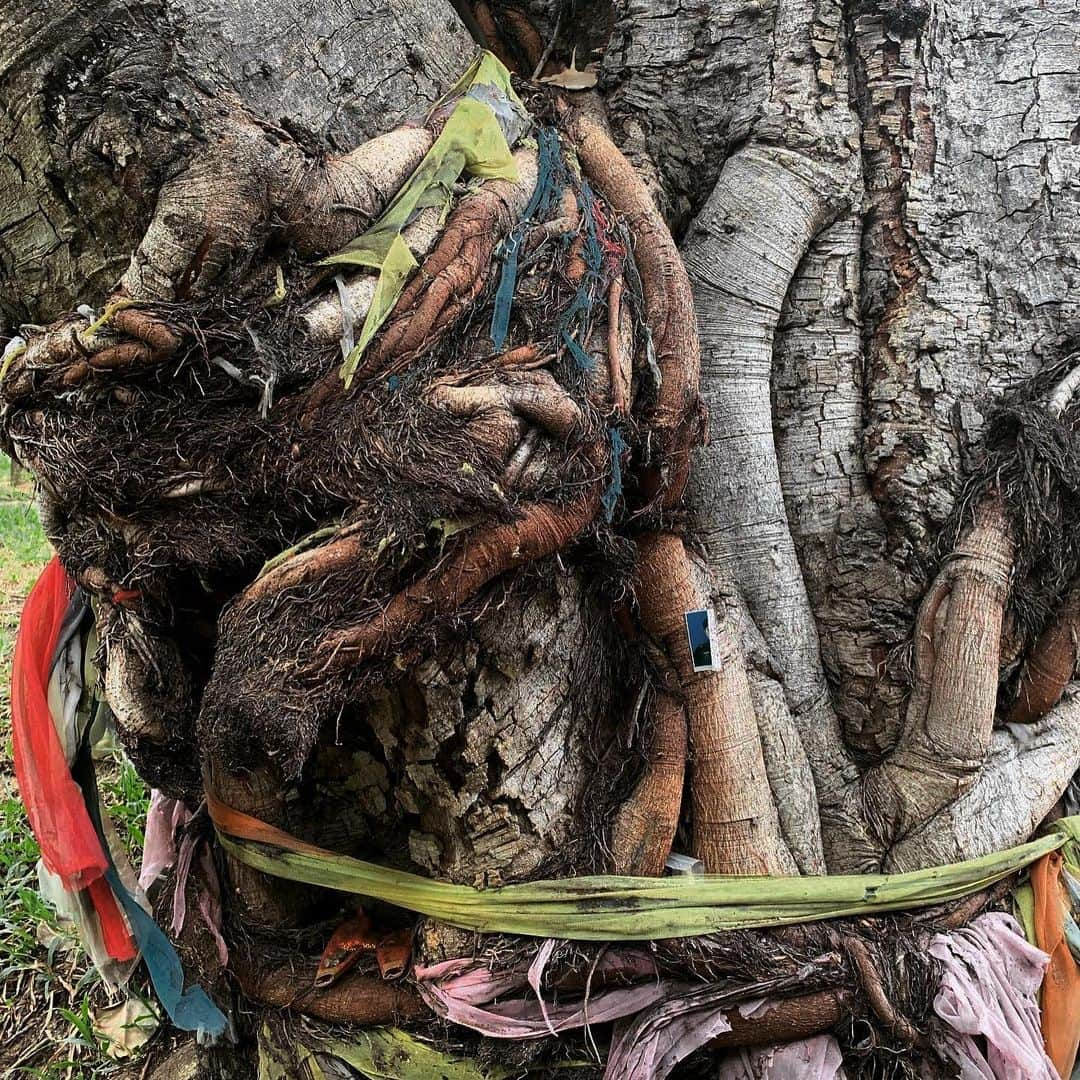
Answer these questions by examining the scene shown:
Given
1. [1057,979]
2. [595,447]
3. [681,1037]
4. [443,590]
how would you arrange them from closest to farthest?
[443,590], [595,447], [681,1037], [1057,979]

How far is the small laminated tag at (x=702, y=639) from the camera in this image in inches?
71.1

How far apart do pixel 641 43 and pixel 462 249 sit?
3.00ft

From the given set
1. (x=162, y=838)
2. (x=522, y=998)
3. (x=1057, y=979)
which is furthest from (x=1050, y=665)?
(x=162, y=838)

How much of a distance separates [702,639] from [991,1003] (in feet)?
2.77

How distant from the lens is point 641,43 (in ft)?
6.89

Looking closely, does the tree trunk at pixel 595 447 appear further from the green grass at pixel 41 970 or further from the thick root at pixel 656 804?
the green grass at pixel 41 970

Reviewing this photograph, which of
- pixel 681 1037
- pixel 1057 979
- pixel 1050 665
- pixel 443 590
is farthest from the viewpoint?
pixel 1050 665

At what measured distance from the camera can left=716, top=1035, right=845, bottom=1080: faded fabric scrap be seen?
5.54 ft

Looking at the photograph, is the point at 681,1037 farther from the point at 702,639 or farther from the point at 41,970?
the point at 41,970

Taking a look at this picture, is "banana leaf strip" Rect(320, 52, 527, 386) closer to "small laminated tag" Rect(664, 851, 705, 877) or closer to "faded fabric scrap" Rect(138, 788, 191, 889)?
"small laminated tag" Rect(664, 851, 705, 877)

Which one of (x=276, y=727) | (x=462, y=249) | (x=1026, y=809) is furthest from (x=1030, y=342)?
(x=276, y=727)

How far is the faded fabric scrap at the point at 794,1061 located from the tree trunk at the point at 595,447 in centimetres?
5

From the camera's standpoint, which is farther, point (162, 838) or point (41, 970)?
point (41, 970)

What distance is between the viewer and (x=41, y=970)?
8.57ft
